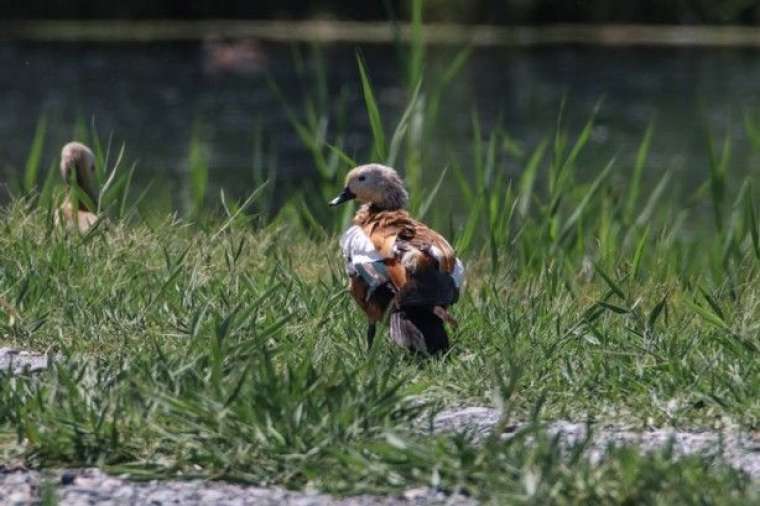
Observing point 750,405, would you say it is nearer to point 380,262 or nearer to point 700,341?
point 700,341

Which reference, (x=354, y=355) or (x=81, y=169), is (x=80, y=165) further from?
(x=354, y=355)

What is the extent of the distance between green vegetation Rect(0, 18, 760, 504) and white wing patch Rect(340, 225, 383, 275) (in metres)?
0.19

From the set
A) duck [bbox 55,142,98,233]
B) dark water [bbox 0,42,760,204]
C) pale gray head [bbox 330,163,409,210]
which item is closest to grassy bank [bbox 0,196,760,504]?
pale gray head [bbox 330,163,409,210]

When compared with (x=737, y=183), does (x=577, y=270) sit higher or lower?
lower

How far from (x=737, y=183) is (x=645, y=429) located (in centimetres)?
1161

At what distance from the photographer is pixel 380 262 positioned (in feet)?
17.2

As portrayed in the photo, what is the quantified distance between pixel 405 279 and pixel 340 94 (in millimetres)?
17494

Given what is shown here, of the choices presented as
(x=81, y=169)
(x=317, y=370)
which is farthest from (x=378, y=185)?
(x=81, y=169)

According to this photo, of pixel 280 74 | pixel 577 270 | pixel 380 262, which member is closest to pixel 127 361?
pixel 380 262

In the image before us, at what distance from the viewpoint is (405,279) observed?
16.8 ft

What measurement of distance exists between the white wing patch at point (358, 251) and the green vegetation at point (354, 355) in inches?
7.5

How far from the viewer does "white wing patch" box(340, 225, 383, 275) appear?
17.3 feet

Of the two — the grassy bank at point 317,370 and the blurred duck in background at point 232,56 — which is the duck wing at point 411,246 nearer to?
the grassy bank at point 317,370

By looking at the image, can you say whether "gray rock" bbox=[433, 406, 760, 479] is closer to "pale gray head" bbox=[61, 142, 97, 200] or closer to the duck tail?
the duck tail
